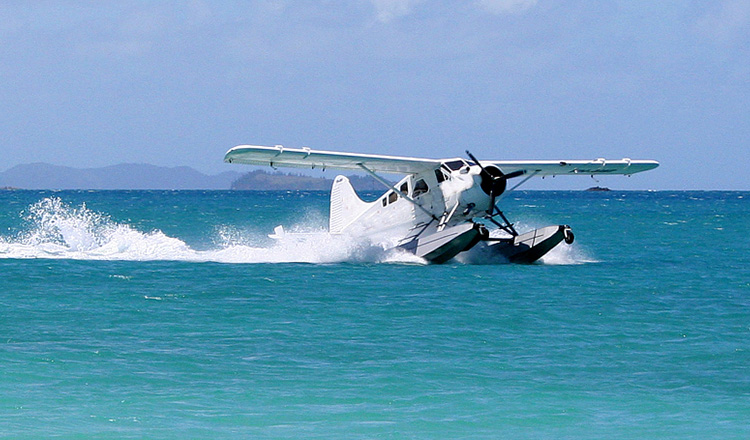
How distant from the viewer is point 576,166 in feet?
69.3

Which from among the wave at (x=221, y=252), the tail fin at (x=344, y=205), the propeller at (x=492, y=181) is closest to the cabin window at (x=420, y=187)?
the wave at (x=221, y=252)

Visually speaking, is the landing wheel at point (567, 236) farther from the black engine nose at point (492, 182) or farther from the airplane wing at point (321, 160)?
the airplane wing at point (321, 160)

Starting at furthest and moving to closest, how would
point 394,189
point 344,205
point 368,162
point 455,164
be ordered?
1. point 344,205
2. point 394,189
3. point 368,162
4. point 455,164

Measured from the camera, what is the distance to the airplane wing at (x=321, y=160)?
17047 millimetres

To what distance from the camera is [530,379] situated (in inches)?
316

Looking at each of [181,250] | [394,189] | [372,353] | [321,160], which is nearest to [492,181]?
[394,189]

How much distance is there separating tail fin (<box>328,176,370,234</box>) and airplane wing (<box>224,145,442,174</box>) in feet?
5.97

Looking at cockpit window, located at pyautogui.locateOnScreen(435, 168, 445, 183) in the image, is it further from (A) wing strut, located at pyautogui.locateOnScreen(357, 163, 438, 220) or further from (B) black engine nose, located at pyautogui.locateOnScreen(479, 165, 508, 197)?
(B) black engine nose, located at pyautogui.locateOnScreen(479, 165, 508, 197)

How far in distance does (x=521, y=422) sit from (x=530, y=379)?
4.21ft

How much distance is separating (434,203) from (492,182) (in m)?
1.47

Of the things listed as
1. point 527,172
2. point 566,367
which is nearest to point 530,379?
point 566,367

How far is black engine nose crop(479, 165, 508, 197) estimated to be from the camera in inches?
681

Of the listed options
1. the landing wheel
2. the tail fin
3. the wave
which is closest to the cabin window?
the wave

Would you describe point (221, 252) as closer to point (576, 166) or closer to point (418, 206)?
point (418, 206)
